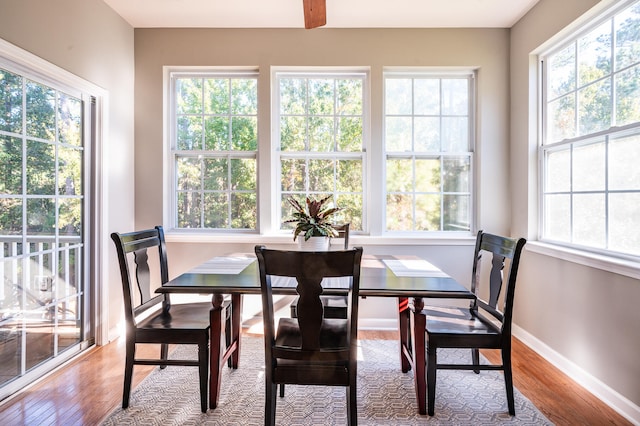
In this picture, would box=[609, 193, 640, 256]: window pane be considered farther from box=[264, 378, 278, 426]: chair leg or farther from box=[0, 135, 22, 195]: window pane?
box=[0, 135, 22, 195]: window pane

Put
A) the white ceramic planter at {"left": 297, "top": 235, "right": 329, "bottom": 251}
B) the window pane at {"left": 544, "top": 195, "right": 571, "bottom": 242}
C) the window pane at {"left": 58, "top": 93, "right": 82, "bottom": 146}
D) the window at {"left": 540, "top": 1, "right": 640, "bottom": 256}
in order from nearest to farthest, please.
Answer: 1. the window at {"left": 540, "top": 1, "right": 640, "bottom": 256}
2. the white ceramic planter at {"left": 297, "top": 235, "right": 329, "bottom": 251}
3. the window pane at {"left": 58, "top": 93, "right": 82, "bottom": 146}
4. the window pane at {"left": 544, "top": 195, "right": 571, "bottom": 242}

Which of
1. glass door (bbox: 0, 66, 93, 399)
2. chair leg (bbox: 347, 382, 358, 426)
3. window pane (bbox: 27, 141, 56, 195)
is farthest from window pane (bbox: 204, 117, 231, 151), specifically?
chair leg (bbox: 347, 382, 358, 426)

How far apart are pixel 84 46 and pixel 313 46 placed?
1828 mm

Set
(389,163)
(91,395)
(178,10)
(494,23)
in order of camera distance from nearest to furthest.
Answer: (91,395) → (178,10) → (494,23) → (389,163)

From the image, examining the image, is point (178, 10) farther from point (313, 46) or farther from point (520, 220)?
point (520, 220)

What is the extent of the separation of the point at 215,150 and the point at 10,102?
1.50 meters

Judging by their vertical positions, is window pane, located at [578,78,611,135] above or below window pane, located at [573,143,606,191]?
above

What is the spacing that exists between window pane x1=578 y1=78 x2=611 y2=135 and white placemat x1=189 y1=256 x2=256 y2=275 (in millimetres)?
2475

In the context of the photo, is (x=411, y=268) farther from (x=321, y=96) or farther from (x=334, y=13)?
(x=334, y=13)

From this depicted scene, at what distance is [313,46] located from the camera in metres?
3.12

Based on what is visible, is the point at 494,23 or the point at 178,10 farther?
the point at 494,23

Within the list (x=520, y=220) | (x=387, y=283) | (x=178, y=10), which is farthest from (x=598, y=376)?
(x=178, y=10)

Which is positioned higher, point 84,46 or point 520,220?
point 84,46

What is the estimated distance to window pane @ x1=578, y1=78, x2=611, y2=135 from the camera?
2168mm
